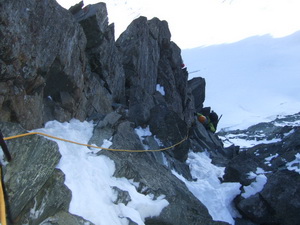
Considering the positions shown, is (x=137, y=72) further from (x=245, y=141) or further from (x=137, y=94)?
(x=245, y=141)

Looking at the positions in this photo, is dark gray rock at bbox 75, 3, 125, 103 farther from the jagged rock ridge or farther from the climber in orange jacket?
the climber in orange jacket

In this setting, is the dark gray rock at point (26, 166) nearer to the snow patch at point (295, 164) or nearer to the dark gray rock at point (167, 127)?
the dark gray rock at point (167, 127)

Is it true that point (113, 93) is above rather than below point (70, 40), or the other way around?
below

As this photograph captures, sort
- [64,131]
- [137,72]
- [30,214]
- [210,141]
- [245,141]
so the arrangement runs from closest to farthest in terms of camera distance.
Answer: [30,214] < [64,131] < [137,72] < [210,141] < [245,141]

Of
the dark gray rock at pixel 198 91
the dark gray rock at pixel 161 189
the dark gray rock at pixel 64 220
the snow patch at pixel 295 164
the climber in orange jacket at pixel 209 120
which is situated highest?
the dark gray rock at pixel 64 220

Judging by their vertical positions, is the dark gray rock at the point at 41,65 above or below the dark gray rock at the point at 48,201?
above

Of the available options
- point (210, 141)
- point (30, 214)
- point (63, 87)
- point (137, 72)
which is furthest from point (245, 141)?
point (30, 214)

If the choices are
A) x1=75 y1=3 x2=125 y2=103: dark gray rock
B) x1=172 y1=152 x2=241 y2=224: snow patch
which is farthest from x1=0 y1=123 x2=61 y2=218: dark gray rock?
x1=75 y1=3 x2=125 y2=103: dark gray rock

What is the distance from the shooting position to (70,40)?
11227mm

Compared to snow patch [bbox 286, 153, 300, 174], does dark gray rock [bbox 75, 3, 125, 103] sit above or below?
above

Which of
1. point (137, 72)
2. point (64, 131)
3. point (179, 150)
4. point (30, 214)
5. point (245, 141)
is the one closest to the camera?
point (30, 214)

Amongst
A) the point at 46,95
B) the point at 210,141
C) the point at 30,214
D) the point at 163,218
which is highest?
the point at 46,95

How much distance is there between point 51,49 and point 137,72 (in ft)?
32.7

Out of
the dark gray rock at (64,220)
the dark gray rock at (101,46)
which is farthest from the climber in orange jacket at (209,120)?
the dark gray rock at (64,220)
